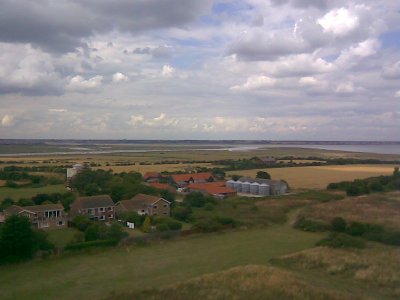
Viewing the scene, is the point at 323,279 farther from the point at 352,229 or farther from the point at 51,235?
the point at 51,235

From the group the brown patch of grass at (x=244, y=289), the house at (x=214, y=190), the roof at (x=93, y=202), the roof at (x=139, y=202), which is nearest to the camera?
Result: the brown patch of grass at (x=244, y=289)

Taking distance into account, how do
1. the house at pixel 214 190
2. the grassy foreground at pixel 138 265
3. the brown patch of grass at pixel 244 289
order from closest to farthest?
1. the brown patch of grass at pixel 244 289
2. the grassy foreground at pixel 138 265
3. the house at pixel 214 190

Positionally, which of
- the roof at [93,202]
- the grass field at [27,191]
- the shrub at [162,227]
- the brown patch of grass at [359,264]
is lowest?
the grass field at [27,191]

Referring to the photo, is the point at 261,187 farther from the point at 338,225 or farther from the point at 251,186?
the point at 338,225

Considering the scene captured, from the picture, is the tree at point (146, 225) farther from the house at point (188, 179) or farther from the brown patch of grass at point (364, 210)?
the house at point (188, 179)

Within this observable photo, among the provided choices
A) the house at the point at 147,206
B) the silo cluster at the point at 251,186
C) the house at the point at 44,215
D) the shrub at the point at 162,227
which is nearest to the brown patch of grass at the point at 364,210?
the silo cluster at the point at 251,186

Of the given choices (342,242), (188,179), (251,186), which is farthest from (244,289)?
(188,179)

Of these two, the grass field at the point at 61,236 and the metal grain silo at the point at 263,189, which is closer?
the grass field at the point at 61,236
